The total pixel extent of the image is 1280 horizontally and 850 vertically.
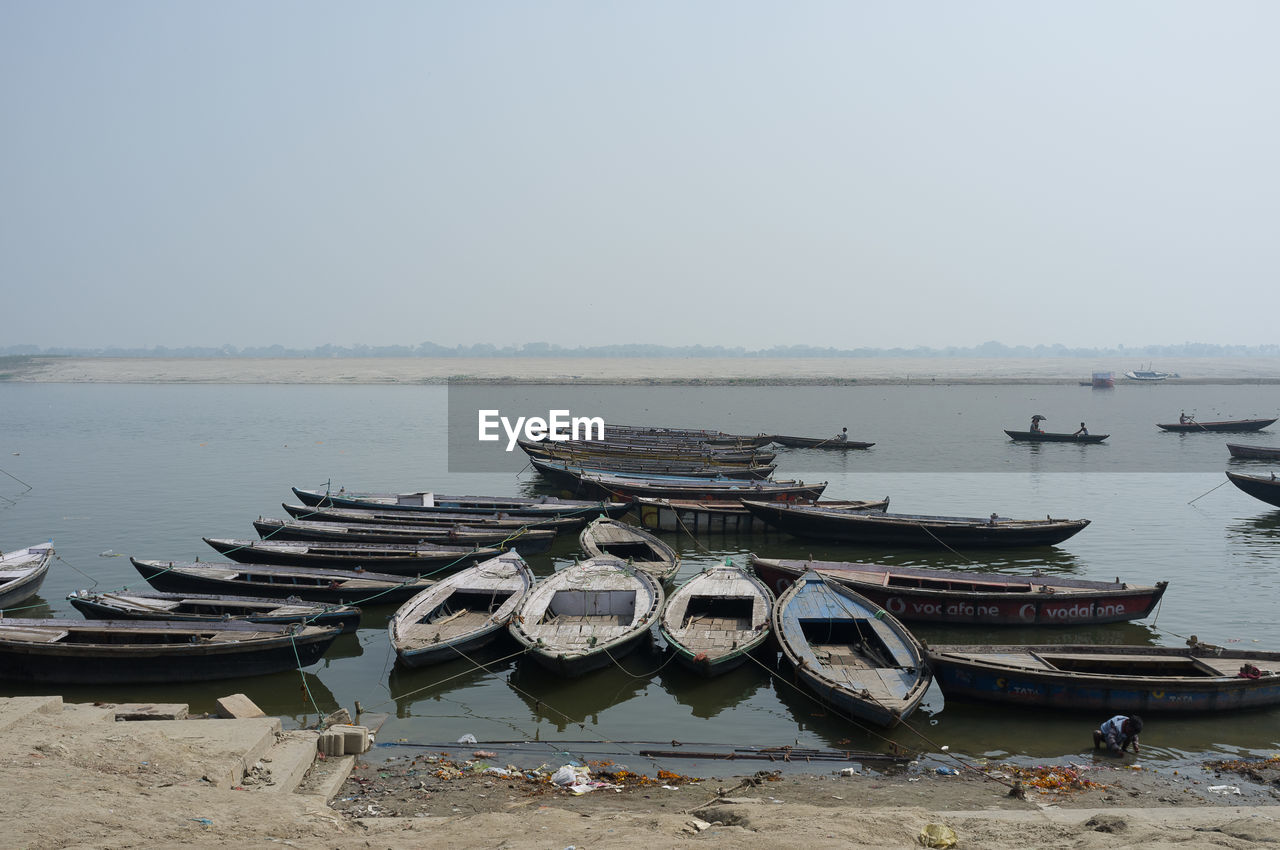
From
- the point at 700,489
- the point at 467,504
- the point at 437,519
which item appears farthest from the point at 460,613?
the point at 700,489

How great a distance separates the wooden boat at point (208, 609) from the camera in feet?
59.7

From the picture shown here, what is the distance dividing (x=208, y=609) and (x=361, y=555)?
589cm

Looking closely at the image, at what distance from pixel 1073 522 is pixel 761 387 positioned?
115783mm

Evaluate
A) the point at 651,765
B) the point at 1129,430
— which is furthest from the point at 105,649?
the point at 1129,430

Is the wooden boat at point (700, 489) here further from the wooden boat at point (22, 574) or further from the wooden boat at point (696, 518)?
the wooden boat at point (22, 574)

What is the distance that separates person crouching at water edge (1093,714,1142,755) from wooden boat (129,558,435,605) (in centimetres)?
1562

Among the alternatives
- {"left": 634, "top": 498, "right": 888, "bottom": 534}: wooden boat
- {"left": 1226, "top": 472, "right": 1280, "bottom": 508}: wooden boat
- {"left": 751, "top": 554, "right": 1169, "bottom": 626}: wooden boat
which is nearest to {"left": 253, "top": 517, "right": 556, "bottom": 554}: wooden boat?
{"left": 634, "top": 498, "right": 888, "bottom": 534}: wooden boat

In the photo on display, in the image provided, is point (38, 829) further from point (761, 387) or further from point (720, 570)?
point (761, 387)

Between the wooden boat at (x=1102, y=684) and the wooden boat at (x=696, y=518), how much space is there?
15575mm

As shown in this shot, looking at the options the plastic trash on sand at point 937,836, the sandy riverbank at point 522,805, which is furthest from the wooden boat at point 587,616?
the plastic trash on sand at point 937,836

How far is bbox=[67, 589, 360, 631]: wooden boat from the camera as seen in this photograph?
18.2 metres

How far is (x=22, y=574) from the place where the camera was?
2216cm

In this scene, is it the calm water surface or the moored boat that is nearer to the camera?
the calm water surface

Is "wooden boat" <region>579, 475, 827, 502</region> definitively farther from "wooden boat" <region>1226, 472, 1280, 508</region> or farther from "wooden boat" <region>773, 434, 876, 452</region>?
"wooden boat" <region>773, 434, 876, 452</region>
